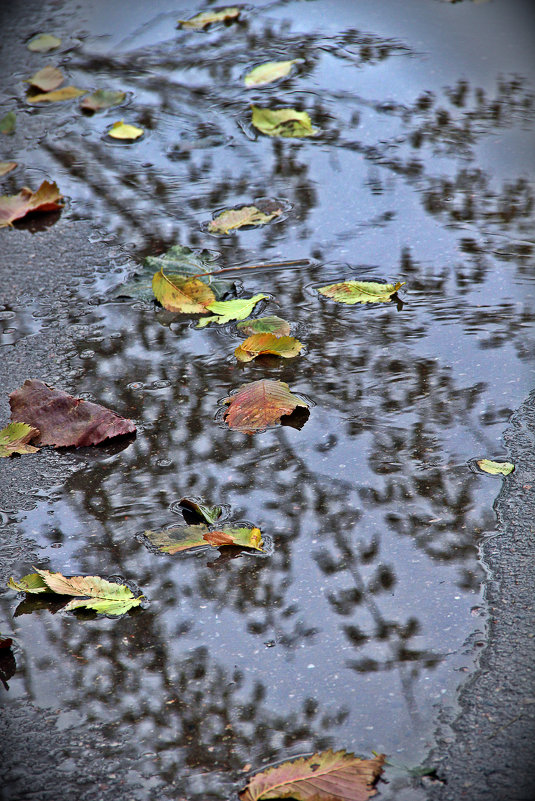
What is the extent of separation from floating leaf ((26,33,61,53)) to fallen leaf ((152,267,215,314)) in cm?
316

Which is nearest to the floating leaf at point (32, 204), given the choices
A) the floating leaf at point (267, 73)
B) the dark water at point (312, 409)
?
the dark water at point (312, 409)

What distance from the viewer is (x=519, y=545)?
2.01 metres

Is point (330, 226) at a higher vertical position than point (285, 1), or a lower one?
lower

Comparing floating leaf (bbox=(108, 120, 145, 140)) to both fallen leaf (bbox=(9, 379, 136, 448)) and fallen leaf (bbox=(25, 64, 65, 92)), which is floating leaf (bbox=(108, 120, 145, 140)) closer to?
fallen leaf (bbox=(25, 64, 65, 92))

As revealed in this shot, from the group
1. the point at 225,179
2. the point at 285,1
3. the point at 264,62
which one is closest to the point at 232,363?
the point at 225,179

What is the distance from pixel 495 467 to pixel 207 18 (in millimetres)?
4364

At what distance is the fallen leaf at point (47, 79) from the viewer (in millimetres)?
4893

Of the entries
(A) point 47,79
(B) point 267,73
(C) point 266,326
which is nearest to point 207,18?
(B) point 267,73

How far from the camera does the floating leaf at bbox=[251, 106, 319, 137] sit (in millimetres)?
4172

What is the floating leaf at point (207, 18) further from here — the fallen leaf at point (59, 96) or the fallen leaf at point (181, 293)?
the fallen leaf at point (181, 293)

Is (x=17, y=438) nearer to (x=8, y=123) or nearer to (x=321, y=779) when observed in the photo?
(x=321, y=779)

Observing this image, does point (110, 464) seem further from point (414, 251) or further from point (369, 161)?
point (369, 161)

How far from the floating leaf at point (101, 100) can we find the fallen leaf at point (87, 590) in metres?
3.35

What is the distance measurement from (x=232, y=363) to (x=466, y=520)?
3.30 ft
